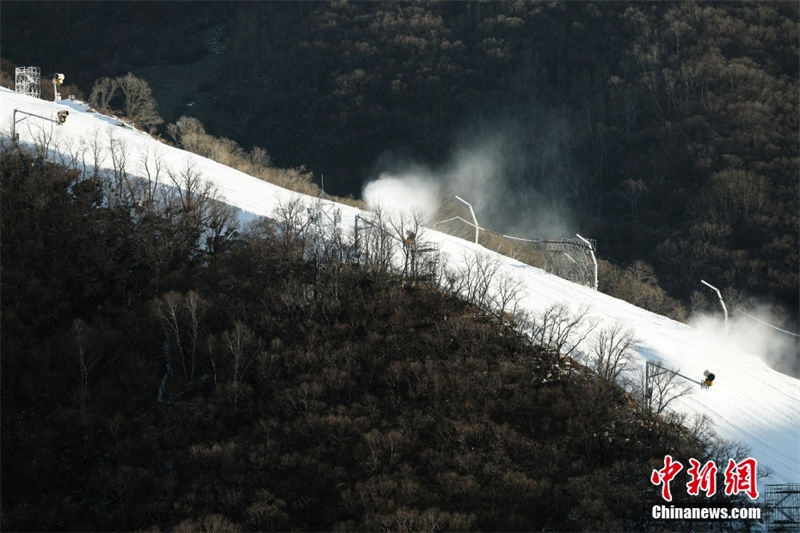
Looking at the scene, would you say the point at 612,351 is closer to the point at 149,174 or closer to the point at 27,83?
the point at 149,174

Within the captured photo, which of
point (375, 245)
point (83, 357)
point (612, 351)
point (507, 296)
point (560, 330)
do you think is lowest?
point (83, 357)

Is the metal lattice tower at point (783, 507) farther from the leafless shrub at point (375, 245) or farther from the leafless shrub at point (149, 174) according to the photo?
the leafless shrub at point (149, 174)

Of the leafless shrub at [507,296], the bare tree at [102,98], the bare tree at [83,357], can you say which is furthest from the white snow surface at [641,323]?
the bare tree at [83,357]

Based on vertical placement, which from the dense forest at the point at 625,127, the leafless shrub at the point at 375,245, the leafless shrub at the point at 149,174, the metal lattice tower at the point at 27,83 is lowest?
the leafless shrub at the point at 375,245

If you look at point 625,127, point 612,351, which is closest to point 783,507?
point 612,351

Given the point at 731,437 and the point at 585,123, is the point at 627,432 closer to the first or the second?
the point at 731,437
